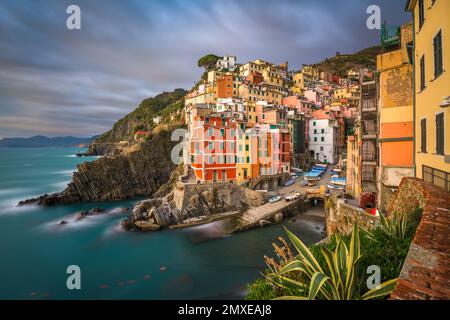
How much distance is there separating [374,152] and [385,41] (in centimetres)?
870

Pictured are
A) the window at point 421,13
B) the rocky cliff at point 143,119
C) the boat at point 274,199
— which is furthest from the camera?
the rocky cliff at point 143,119

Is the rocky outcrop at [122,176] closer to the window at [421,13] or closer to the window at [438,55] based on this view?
the window at [421,13]

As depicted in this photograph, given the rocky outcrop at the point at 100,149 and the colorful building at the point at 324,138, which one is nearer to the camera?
the colorful building at the point at 324,138

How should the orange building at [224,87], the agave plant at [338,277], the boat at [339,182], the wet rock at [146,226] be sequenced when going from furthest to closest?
the orange building at [224,87] → the boat at [339,182] → the wet rock at [146,226] → the agave plant at [338,277]

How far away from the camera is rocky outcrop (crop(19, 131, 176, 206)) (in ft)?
149

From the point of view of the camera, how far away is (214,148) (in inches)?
1348

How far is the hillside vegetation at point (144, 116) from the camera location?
289 feet

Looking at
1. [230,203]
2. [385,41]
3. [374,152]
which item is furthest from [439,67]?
[230,203]

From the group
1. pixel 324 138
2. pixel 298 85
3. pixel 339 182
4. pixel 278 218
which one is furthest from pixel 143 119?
pixel 339 182

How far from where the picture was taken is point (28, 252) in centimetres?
2497

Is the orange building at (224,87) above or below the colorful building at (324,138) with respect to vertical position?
above

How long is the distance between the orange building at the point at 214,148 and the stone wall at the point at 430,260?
2909 cm

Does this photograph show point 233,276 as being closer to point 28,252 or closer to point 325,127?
point 28,252

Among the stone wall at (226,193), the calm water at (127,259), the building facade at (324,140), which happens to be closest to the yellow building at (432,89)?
the calm water at (127,259)
